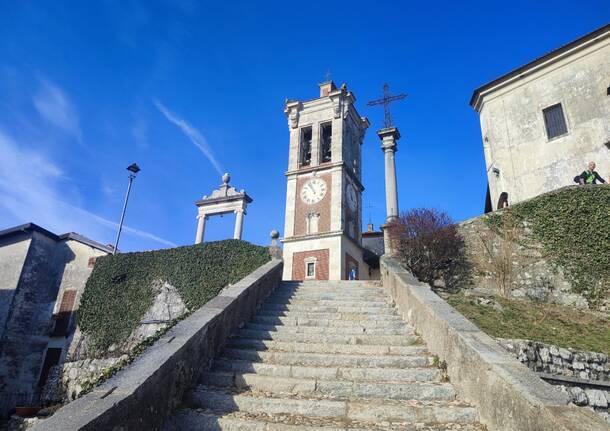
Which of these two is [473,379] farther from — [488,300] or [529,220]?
[529,220]

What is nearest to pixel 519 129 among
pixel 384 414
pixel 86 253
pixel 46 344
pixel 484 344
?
pixel 484 344

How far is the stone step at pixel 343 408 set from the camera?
156 inches

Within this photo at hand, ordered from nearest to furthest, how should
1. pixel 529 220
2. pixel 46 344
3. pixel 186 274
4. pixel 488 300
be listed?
1. pixel 488 300
2. pixel 529 220
3. pixel 186 274
4. pixel 46 344

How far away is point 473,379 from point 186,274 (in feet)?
56.2

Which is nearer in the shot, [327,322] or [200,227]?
[327,322]

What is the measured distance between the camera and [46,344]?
68.2ft

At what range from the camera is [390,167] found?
2217cm

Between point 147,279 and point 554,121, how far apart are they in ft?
70.5

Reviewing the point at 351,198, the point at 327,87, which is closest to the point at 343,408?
the point at 351,198

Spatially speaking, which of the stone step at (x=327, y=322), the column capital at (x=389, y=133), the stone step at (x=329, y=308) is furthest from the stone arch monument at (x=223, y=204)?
the stone step at (x=327, y=322)

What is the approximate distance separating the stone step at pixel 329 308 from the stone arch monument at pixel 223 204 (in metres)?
14.6

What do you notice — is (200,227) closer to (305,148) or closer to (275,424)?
(305,148)

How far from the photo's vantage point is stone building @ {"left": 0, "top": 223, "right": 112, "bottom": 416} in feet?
64.8

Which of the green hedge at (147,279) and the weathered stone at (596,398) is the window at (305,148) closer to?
the green hedge at (147,279)
